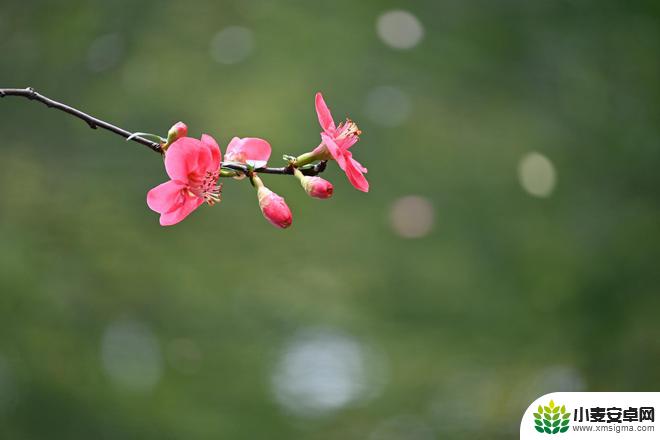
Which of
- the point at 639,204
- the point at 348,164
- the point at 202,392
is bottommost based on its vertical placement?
the point at 348,164

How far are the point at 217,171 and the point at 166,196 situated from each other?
6cm

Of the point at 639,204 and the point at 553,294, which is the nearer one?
the point at 553,294

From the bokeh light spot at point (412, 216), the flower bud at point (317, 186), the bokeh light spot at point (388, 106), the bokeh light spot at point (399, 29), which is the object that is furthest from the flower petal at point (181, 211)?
the bokeh light spot at point (399, 29)

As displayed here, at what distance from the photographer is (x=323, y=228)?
2.08 m

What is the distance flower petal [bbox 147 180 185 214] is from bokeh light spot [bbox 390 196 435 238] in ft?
4.40

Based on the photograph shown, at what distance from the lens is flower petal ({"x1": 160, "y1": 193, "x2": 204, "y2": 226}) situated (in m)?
0.77

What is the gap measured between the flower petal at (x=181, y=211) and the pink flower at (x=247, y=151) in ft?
0.18

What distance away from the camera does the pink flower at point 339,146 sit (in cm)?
74

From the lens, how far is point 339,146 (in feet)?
2.61

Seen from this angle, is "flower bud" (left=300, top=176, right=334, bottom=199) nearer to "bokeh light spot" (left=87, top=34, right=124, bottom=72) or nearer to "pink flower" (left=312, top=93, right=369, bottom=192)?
"pink flower" (left=312, top=93, right=369, bottom=192)

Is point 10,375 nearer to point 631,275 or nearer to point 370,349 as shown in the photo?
point 370,349

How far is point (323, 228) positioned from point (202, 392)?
0.56m

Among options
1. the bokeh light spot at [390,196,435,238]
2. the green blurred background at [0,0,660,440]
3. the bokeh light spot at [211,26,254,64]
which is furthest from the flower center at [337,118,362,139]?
the bokeh light spot at [211,26,254,64]

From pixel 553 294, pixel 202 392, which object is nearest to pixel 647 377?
pixel 553 294
